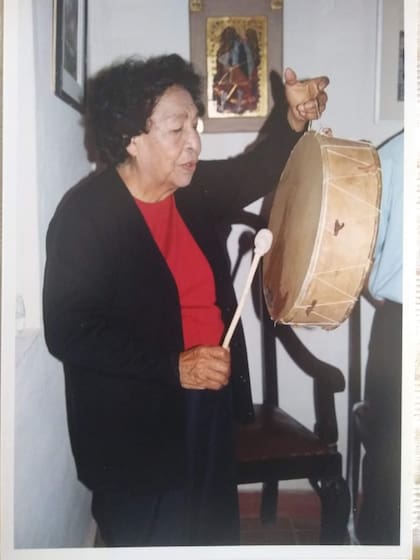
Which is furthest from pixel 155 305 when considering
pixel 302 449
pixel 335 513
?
pixel 335 513

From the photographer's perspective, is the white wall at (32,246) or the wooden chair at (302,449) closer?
the white wall at (32,246)

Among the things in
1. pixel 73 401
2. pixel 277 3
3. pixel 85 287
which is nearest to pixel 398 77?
pixel 277 3

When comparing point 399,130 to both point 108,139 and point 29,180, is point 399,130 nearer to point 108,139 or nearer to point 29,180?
point 108,139

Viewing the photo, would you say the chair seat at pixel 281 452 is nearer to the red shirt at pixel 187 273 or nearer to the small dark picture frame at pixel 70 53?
the red shirt at pixel 187 273

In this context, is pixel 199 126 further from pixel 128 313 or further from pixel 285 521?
pixel 285 521

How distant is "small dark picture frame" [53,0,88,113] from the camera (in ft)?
3.32

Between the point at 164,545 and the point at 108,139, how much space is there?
76 cm

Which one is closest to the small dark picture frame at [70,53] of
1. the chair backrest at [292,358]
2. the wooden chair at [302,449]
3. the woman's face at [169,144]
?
the woman's face at [169,144]

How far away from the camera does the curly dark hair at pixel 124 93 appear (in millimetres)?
1041

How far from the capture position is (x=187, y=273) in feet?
3.54

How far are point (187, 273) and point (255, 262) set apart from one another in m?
0.13

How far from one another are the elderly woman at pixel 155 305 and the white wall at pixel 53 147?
28mm

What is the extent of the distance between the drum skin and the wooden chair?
11 centimetres

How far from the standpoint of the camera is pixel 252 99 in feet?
3.52
